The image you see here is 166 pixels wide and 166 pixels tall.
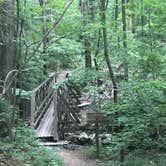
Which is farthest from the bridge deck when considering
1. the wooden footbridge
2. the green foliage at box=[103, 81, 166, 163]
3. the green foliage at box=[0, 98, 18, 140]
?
the green foliage at box=[103, 81, 166, 163]

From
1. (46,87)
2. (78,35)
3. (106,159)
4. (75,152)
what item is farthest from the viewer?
(46,87)

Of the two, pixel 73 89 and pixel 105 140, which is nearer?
pixel 105 140

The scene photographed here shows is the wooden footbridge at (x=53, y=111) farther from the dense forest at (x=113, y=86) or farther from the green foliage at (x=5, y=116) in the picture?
the green foliage at (x=5, y=116)

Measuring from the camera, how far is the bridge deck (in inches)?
485

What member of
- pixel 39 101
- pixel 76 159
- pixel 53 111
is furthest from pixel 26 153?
pixel 39 101

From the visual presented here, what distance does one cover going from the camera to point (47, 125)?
508 inches

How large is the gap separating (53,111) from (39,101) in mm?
719

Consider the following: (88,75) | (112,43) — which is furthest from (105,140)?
(112,43)

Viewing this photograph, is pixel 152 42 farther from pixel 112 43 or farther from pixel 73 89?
pixel 73 89

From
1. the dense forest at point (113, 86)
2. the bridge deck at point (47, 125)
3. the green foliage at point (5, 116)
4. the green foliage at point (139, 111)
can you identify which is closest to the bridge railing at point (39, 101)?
the bridge deck at point (47, 125)

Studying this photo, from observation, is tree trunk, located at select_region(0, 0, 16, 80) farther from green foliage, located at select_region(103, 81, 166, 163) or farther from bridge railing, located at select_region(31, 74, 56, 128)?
green foliage, located at select_region(103, 81, 166, 163)

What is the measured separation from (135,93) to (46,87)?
22.8 feet

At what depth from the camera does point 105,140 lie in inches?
459

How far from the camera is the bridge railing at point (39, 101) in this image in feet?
42.2
